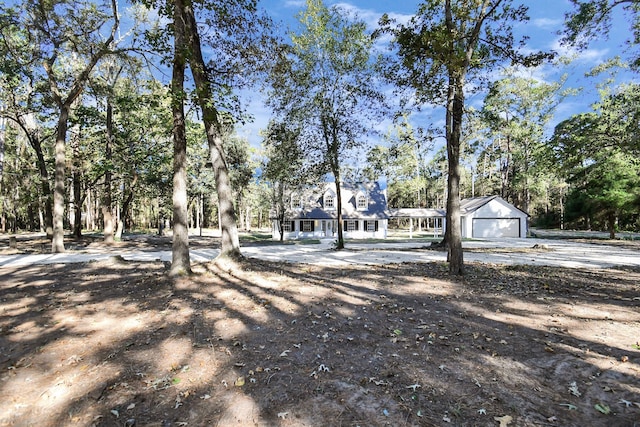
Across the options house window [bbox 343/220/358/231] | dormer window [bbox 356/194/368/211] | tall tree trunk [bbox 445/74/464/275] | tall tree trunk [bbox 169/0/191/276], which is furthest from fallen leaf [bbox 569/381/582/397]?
dormer window [bbox 356/194/368/211]

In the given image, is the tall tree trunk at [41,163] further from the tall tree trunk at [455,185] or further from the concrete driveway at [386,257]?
the tall tree trunk at [455,185]

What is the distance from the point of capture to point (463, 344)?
158 inches

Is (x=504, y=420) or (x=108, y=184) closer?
(x=504, y=420)

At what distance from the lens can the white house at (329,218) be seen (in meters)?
29.6

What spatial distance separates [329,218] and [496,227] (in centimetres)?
1609

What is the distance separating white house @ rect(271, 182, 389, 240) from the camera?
29.6 metres

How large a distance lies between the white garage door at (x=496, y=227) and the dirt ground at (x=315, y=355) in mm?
23833

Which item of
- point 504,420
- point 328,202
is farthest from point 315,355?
point 328,202

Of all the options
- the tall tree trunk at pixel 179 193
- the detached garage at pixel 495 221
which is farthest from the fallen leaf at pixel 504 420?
the detached garage at pixel 495 221

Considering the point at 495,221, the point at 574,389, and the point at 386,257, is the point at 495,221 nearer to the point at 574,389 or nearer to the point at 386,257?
the point at 386,257

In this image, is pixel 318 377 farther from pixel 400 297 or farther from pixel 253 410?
pixel 400 297

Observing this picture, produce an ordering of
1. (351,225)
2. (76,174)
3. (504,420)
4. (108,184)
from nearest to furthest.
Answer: (504,420), (108,184), (76,174), (351,225)

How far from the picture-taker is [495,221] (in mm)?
29359

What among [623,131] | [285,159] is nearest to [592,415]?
[623,131]
